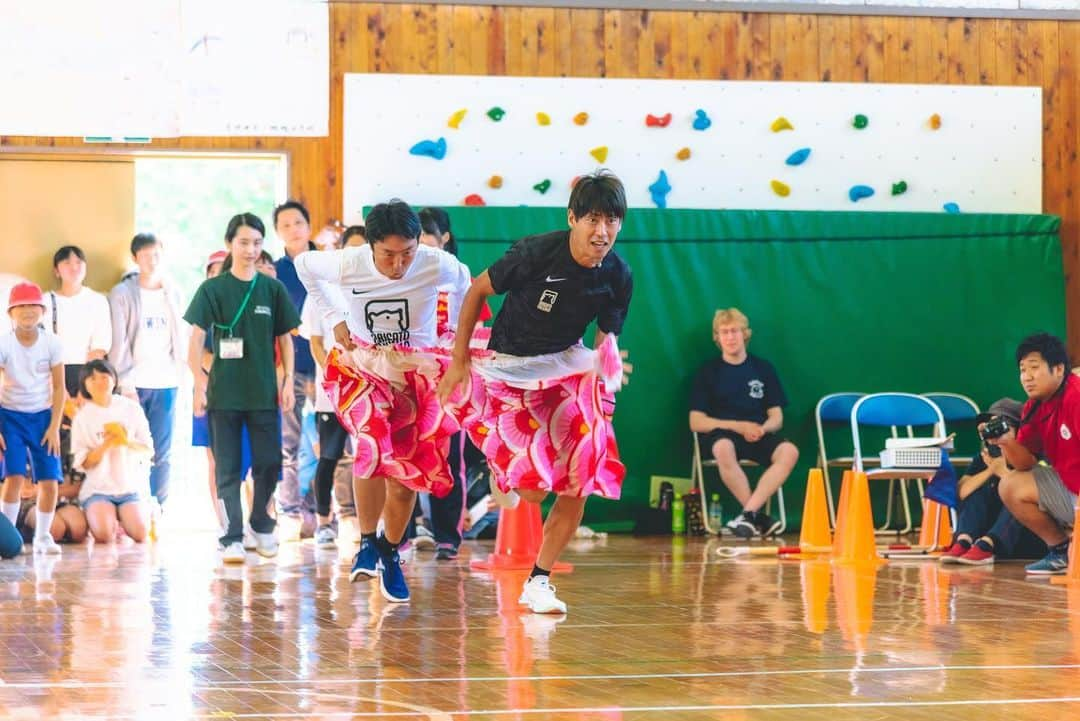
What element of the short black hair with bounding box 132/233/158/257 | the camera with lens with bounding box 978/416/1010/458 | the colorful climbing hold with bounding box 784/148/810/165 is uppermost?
the colorful climbing hold with bounding box 784/148/810/165

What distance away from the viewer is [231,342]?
23.0ft

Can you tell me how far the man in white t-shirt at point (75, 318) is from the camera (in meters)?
8.98

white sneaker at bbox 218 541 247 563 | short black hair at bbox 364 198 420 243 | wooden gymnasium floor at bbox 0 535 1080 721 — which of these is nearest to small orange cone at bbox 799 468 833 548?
wooden gymnasium floor at bbox 0 535 1080 721

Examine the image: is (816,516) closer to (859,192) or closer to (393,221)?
(859,192)

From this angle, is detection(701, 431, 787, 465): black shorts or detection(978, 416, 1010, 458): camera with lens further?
detection(701, 431, 787, 465): black shorts

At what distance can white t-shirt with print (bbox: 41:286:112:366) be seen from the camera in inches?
353

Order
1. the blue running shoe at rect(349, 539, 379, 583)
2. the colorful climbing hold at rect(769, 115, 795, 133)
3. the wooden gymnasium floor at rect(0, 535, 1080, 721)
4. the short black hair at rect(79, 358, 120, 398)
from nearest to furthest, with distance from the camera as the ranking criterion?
the wooden gymnasium floor at rect(0, 535, 1080, 721) < the blue running shoe at rect(349, 539, 379, 583) < the short black hair at rect(79, 358, 120, 398) < the colorful climbing hold at rect(769, 115, 795, 133)

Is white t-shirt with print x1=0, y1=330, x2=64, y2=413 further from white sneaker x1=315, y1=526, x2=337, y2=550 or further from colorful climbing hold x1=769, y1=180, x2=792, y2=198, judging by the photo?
colorful climbing hold x1=769, y1=180, x2=792, y2=198

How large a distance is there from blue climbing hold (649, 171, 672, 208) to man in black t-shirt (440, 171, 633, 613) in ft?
16.2

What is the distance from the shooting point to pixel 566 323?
4801 mm

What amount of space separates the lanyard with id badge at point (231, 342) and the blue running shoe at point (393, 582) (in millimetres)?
2026

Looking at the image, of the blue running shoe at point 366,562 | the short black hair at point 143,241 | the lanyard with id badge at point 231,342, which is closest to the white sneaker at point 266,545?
the lanyard with id badge at point 231,342

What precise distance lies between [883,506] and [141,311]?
15.3ft

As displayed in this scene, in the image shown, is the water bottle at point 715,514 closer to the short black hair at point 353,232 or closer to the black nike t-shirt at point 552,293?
the short black hair at point 353,232
